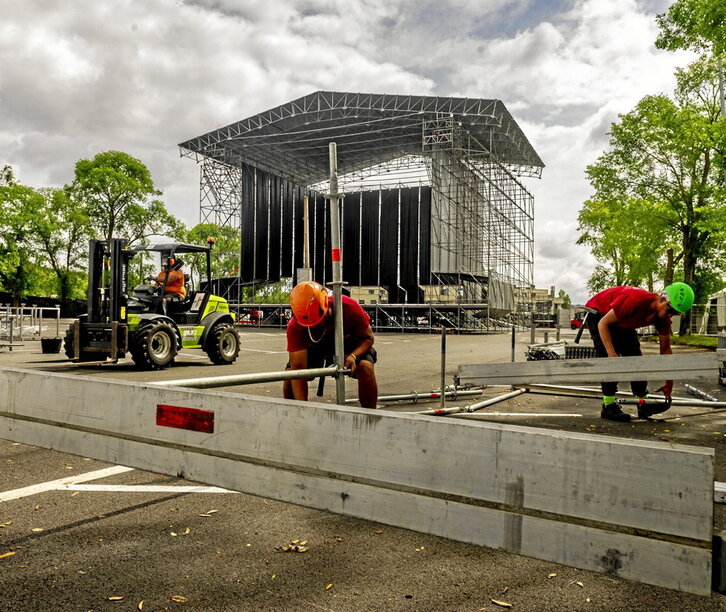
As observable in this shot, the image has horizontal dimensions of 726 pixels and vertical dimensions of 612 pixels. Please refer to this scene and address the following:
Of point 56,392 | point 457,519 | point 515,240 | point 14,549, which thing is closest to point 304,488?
point 457,519

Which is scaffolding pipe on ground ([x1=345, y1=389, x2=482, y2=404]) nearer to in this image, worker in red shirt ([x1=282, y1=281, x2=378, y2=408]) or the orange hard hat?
worker in red shirt ([x1=282, y1=281, x2=378, y2=408])

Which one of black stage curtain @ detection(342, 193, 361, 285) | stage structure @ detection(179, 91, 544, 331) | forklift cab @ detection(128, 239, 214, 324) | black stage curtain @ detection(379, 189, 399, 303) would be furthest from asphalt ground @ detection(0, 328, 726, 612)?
black stage curtain @ detection(342, 193, 361, 285)

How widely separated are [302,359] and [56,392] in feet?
8.89

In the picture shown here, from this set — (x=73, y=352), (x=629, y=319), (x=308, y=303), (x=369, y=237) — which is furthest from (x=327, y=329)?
(x=369, y=237)

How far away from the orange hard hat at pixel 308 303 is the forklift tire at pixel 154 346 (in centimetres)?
781

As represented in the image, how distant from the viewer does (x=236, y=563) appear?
279 cm

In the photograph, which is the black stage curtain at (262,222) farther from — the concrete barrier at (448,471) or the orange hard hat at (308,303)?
the concrete barrier at (448,471)

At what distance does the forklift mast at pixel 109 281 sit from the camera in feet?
39.7

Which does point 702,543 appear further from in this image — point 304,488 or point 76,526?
point 76,526

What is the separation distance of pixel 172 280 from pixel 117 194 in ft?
123

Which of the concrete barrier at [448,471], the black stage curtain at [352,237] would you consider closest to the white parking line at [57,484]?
the concrete barrier at [448,471]

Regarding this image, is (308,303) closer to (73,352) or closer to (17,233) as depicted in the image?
(73,352)

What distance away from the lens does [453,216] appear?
136 ft

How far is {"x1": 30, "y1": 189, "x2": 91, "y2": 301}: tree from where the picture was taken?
141ft
